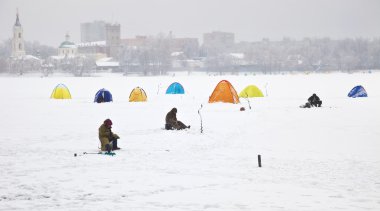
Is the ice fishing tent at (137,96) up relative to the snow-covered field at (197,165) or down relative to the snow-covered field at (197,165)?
up

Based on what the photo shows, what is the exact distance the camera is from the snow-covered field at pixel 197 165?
1065cm

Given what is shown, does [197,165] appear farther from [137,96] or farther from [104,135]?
[137,96]

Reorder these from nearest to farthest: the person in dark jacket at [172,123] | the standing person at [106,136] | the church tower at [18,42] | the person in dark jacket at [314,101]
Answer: the standing person at [106,136] < the person in dark jacket at [172,123] < the person in dark jacket at [314,101] < the church tower at [18,42]

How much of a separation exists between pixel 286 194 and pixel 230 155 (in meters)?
4.77

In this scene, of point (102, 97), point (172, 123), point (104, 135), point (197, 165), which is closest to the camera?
point (197, 165)

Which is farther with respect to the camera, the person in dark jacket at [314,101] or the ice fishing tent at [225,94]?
the ice fishing tent at [225,94]

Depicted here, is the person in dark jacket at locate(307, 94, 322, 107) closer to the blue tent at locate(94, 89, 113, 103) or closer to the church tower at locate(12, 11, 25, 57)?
the blue tent at locate(94, 89, 113, 103)

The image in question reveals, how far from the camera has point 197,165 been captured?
14266 millimetres

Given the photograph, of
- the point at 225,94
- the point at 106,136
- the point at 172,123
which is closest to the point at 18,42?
the point at 225,94

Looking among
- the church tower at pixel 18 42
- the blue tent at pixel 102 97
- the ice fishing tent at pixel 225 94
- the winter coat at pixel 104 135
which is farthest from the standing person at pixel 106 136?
the church tower at pixel 18 42

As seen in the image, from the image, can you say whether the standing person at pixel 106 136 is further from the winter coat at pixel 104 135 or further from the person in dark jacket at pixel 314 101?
the person in dark jacket at pixel 314 101

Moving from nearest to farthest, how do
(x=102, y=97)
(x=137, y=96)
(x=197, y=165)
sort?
(x=197, y=165) → (x=102, y=97) → (x=137, y=96)

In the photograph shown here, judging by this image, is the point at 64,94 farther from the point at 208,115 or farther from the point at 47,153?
the point at 47,153

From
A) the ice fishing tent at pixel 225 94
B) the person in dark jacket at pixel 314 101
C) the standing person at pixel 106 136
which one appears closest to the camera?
the standing person at pixel 106 136
